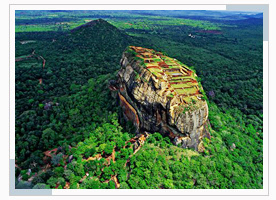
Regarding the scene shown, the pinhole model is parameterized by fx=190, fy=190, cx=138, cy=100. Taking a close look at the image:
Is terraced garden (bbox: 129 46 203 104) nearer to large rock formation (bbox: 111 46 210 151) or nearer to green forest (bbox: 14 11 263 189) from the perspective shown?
large rock formation (bbox: 111 46 210 151)

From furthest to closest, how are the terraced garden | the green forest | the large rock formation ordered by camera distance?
1. the terraced garden
2. the large rock formation
3. the green forest

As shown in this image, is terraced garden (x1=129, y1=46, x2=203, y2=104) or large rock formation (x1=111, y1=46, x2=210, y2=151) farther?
terraced garden (x1=129, y1=46, x2=203, y2=104)

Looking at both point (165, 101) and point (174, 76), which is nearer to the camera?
point (165, 101)

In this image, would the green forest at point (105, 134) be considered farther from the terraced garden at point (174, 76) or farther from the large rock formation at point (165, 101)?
the terraced garden at point (174, 76)

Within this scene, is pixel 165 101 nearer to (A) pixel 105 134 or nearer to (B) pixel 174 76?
(B) pixel 174 76

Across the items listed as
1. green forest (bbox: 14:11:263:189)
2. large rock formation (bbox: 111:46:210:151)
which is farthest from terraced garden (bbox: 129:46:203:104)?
green forest (bbox: 14:11:263:189)

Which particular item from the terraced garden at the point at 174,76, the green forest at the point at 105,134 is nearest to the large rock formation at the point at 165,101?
the terraced garden at the point at 174,76

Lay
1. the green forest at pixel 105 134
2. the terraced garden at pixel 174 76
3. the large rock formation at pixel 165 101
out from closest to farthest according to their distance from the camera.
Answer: the green forest at pixel 105 134 → the large rock formation at pixel 165 101 → the terraced garden at pixel 174 76

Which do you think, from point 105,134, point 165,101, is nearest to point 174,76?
A: point 165,101

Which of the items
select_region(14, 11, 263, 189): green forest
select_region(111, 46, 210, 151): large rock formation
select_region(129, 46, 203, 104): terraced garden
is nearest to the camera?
select_region(14, 11, 263, 189): green forest

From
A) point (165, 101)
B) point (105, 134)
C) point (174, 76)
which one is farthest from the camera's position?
point (174, 76)
